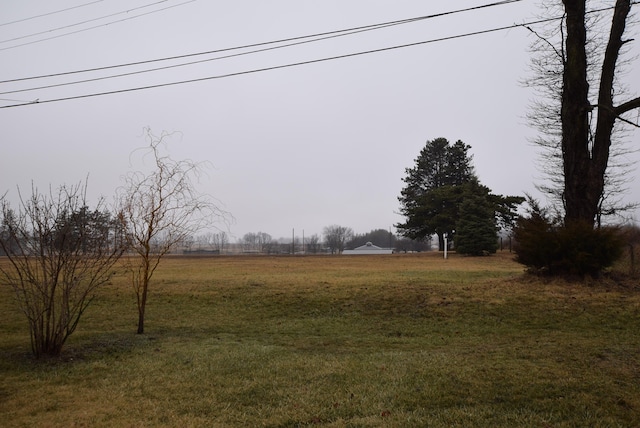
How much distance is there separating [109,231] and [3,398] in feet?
10.9

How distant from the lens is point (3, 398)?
4617 millimetres

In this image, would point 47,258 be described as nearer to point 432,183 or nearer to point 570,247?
point 570,247

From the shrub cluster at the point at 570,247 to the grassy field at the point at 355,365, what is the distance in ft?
2.12

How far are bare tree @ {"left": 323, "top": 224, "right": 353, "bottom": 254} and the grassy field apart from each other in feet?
226

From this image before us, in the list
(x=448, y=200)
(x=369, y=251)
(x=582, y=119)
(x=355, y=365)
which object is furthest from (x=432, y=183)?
(x=355, y=365)

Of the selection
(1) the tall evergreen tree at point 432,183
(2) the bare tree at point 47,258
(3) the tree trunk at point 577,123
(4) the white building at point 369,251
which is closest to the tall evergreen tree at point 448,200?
(1) the tall evergreen tree at point 432,183

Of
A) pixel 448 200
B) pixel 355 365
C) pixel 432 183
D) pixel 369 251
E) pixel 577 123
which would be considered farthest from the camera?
pixel 369 251

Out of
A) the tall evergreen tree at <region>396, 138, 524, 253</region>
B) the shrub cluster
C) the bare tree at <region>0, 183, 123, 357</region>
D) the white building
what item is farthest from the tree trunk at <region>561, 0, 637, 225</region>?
the white building

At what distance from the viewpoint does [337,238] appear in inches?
3686

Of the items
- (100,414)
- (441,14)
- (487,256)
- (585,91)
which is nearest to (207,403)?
(100,414)

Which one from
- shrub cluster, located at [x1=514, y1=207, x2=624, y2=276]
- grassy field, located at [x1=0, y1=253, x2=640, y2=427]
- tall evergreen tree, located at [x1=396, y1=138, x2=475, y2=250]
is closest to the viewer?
grassy field, located at [x1=0, y1=253, x2=640, y2=427]

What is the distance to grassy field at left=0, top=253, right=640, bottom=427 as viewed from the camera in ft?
13.4

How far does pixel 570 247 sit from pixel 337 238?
82301 millimetres

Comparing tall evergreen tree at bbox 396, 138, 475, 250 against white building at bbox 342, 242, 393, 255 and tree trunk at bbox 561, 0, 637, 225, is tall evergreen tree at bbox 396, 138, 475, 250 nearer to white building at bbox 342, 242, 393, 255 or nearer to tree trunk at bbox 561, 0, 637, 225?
white building at bbox 342, 242, 393, 255
